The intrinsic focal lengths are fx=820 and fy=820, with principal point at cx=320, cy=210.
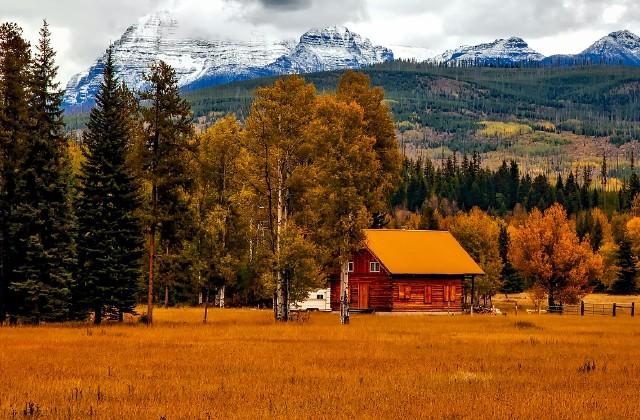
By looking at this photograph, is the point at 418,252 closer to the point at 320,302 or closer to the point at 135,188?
the point at 320,302

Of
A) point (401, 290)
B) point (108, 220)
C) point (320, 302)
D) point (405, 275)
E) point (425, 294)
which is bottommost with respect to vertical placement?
point (320, 302)

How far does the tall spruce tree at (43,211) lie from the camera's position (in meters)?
45.3

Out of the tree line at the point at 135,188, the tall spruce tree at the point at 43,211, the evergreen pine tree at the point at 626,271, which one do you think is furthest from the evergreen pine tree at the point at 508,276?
the tall spruce tree at the point at 43,211

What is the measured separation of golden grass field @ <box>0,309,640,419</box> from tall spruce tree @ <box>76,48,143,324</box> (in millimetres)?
3482

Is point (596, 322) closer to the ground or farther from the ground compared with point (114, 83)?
closer to the ground

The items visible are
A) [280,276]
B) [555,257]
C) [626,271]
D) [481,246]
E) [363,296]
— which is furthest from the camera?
[626,271]

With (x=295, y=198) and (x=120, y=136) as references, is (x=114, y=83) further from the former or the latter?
(x=295, y=198)

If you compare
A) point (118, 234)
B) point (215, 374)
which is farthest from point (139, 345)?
point (118, 234)

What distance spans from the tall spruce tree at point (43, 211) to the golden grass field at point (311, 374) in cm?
260

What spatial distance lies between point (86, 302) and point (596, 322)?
3546 centimetres

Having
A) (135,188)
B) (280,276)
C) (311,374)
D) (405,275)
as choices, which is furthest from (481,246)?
(311,374)

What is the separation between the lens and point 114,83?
50250 millimetres

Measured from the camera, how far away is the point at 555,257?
72.3 meters

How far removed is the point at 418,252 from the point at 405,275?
4.59m
